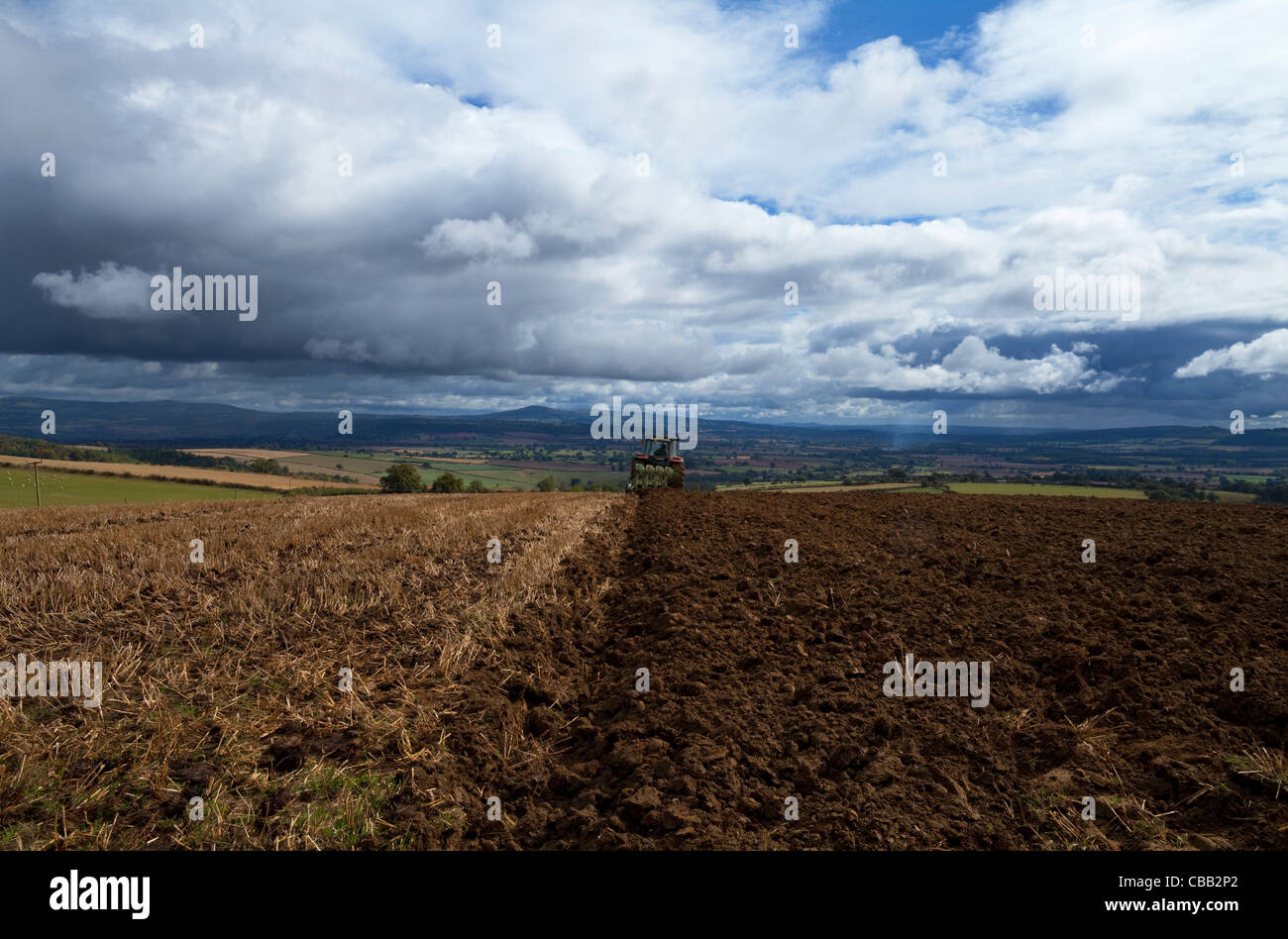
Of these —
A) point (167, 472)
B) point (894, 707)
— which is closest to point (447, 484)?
point (167, 472)

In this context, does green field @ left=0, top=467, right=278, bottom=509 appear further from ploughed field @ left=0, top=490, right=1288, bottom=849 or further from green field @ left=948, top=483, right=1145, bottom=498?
green field @ left=948, top=483, right=1145, bottom=498

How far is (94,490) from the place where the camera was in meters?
41.2

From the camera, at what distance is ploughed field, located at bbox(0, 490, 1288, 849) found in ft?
14.5

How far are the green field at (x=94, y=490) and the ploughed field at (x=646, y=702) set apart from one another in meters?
32.0

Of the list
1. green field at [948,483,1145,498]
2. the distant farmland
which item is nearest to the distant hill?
the distant farmland

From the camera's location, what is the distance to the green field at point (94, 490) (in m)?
37.7

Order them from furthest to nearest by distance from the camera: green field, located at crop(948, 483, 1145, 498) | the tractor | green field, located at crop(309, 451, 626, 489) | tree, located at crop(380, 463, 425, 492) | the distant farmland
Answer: green field, located at crop(309, 451, 626, 489) < the distant farmland < tree, located at crop(380, 463, 425, 492) < green field, located at crop(948, 483, 1145, 498) < the tractor

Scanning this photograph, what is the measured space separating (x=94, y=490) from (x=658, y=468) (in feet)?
124

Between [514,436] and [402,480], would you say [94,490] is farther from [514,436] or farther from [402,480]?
[514,436]

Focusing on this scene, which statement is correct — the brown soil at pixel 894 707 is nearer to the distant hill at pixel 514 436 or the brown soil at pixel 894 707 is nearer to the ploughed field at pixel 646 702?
the ploughed field at pixel 646 702

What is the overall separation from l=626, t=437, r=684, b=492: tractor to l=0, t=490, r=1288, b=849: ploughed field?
57.0ft

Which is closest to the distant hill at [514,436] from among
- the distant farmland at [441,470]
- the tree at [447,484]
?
the distant farmland at [441,470]
